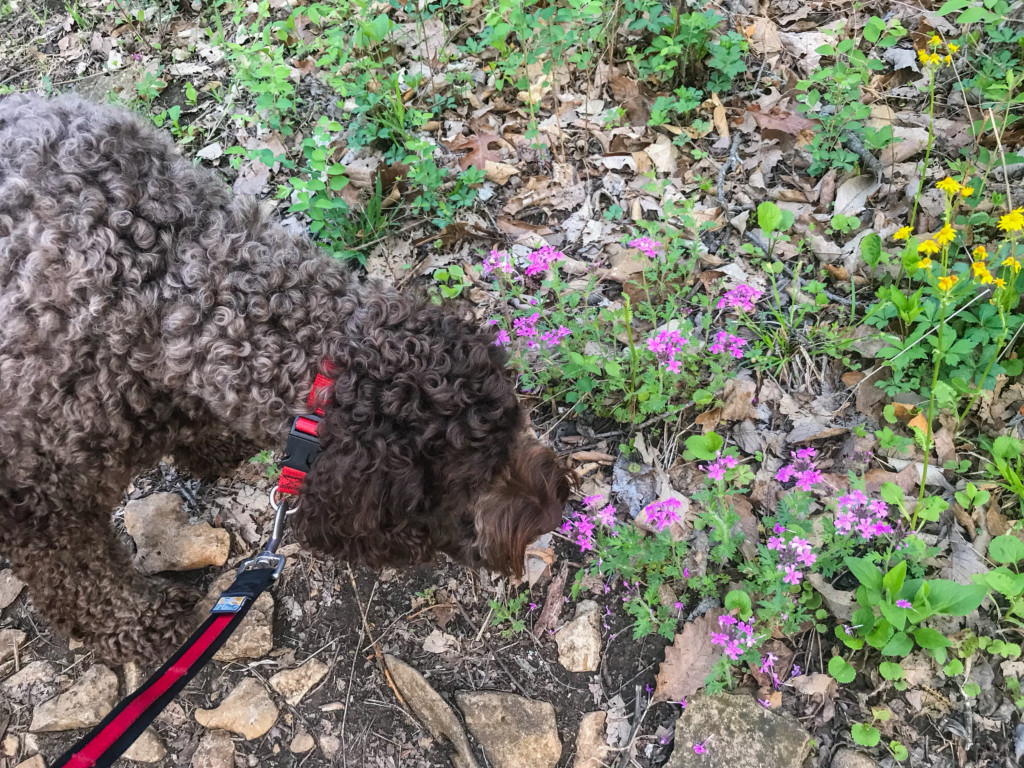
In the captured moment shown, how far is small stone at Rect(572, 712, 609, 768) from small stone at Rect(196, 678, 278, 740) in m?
1.27

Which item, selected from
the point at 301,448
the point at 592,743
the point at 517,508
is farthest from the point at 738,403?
the point at 301,448

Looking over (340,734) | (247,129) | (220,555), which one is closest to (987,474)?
(340,734)

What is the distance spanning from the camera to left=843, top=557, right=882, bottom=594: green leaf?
8.03 ft

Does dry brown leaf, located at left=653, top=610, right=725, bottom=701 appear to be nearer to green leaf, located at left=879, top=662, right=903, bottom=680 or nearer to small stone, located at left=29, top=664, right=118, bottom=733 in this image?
green leaf, located at left=879, top=662, right=903, bottom=680

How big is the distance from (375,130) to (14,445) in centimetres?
272

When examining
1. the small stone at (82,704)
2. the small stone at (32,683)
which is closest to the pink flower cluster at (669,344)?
the small stone at (82,704)

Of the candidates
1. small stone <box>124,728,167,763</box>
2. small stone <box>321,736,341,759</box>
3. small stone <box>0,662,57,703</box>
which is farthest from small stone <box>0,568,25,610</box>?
small stone <box>321,736,341,759</box>

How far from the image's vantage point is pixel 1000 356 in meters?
3.07

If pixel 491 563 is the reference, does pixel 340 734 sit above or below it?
below

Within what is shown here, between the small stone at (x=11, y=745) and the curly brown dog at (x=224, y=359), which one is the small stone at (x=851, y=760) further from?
the small stone at (x=11, y=745)

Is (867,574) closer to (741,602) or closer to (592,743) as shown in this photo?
(741,602)

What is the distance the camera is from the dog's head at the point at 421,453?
225 centimetres

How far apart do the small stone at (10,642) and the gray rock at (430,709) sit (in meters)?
1.58

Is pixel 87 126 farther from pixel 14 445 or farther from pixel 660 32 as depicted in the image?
pixel 660 32
